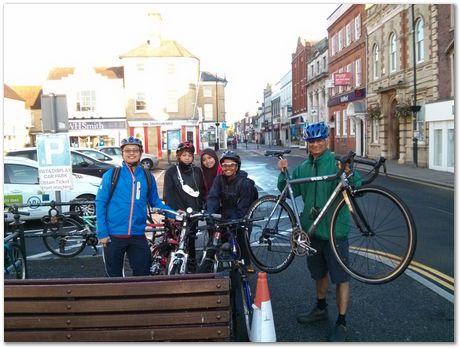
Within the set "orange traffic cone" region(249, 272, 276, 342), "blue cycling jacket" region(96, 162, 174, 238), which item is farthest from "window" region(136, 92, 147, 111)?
"orange traffic cone" region(249, 272, 276, 342)

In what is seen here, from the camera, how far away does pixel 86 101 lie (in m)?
46.3

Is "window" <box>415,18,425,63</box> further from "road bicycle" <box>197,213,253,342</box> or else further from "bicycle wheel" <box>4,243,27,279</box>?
"bicycle wheel" <box>4,243,27,279</box>

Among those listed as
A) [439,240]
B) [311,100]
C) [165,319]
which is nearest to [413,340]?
[165,319]

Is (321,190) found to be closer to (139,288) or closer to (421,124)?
(139,288)

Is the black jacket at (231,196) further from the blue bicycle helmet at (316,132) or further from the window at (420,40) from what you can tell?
the window at (420,40)

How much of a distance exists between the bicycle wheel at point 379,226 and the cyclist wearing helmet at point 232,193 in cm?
Result: 122

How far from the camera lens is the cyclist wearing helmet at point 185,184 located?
5.45m

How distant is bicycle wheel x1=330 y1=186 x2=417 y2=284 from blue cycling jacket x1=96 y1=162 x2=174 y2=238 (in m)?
1.87

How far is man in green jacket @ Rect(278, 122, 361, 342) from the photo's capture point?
3.99 meters

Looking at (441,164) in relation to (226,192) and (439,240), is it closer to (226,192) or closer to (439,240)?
(439,240)

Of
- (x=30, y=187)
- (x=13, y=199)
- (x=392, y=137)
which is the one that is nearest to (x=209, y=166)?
(x=13, y=199)

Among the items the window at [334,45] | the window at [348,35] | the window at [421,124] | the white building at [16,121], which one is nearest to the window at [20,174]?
the window at [421,124]

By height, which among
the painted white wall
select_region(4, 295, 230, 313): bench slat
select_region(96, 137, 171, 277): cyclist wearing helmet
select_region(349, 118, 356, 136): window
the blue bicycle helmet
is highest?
the painted white wall

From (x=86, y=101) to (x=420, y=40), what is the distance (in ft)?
114
